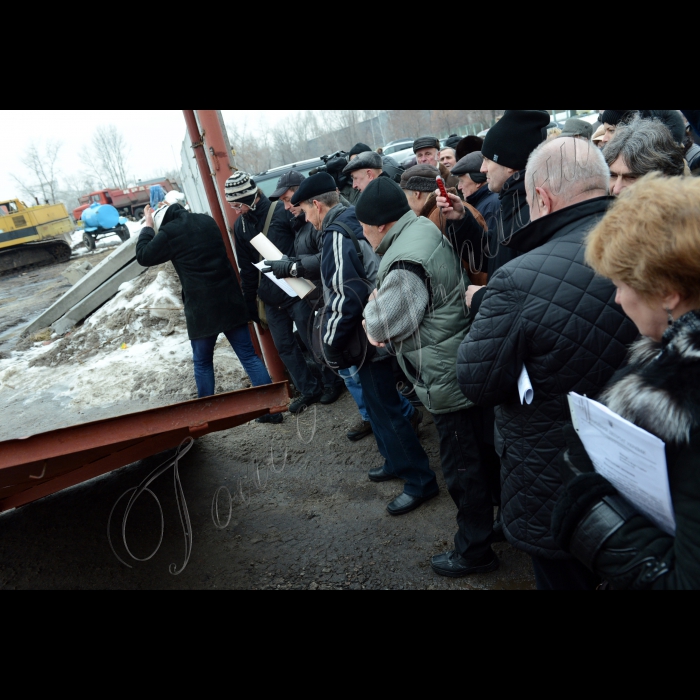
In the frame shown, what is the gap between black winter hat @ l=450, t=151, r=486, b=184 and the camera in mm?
A: 3877

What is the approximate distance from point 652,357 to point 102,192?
34845 millimetres

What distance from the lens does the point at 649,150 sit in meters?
2.57

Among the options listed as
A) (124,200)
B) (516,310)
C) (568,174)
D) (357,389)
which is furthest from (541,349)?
(124,200)

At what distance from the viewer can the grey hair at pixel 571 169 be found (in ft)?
5.97

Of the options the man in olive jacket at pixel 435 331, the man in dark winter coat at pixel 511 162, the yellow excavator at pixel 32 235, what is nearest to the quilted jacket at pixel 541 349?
the man in olive jacket at pixel 435 331

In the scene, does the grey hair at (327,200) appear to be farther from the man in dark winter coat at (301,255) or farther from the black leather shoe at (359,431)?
the black leather shoe at (359,431)

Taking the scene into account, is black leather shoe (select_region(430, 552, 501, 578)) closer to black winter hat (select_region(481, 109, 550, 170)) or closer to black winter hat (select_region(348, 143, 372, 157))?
black winter hat (select_region(481, 109, 550, 170))

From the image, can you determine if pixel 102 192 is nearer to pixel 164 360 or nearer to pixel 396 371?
pixel 164 360

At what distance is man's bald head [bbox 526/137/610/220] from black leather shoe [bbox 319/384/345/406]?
3658mm

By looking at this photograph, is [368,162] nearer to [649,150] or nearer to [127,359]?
[649,150]

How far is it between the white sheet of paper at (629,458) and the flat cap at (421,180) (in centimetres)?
224

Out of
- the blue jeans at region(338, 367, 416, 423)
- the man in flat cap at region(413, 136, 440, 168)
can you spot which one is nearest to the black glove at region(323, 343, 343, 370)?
the blue jeans at region(338, 367, 416, 423)

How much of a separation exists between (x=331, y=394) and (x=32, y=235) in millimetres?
20879

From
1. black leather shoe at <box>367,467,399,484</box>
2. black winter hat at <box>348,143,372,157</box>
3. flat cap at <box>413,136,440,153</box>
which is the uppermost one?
black winter hat at <box>348,143,372,157</box>
